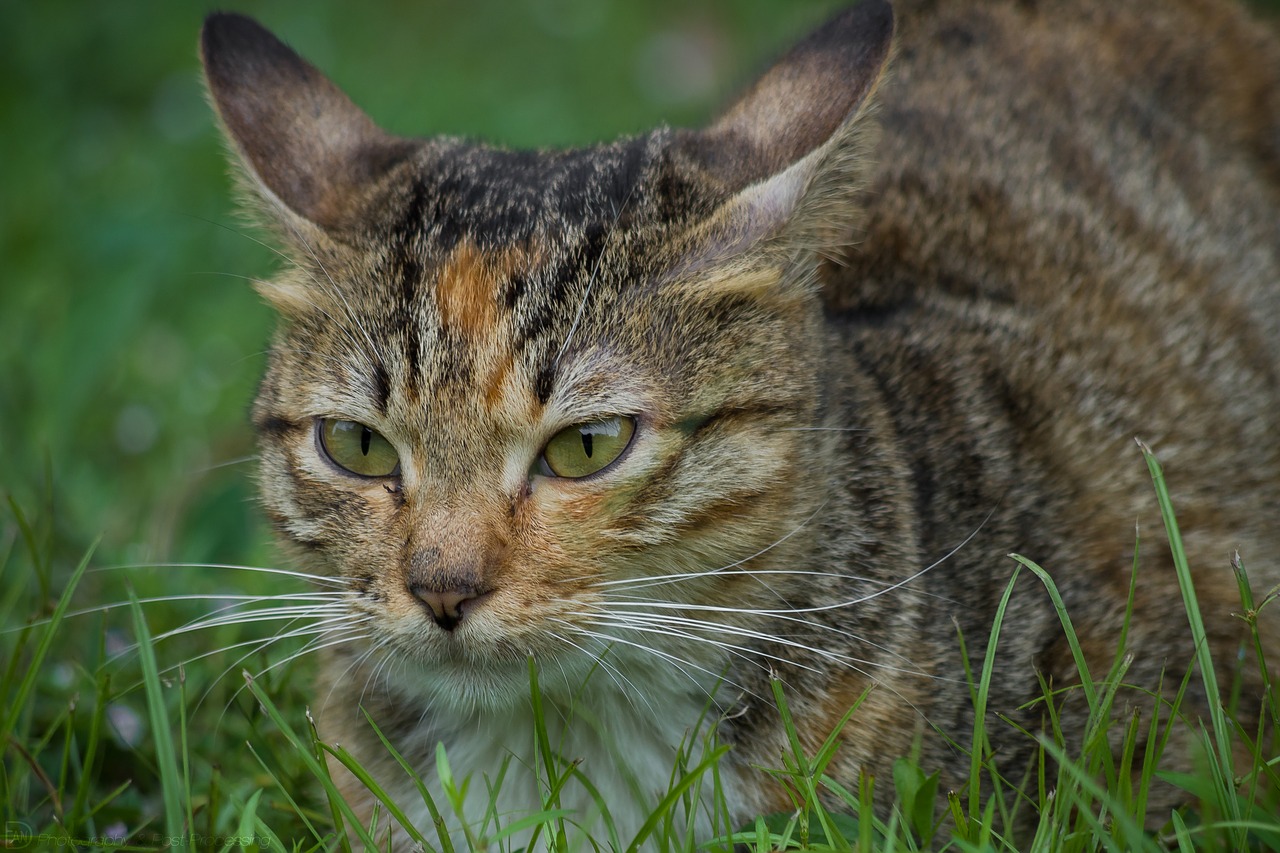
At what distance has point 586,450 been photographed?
254 centimetres

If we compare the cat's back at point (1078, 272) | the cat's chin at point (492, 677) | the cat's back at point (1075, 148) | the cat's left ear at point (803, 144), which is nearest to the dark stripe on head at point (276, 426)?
the cat's chin at point (492, 677)

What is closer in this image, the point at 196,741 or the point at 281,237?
the point at 281,237

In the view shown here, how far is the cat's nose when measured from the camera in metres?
2.36

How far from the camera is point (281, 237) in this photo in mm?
2959

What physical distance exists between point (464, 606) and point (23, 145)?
5039mm

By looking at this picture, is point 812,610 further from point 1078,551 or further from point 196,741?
point 196,741

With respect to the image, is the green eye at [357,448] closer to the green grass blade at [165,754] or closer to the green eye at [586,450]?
the green eye at [586,450]

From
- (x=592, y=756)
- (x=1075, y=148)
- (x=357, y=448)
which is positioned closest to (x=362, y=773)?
(x=592, y=756)

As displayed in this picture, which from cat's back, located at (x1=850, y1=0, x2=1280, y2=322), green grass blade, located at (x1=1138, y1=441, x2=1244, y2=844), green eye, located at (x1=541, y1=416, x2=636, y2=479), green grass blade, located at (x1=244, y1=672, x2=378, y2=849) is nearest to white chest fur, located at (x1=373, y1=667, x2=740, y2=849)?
green grass blade, located at (x1=244, y1=672, x2=378, y2=849)

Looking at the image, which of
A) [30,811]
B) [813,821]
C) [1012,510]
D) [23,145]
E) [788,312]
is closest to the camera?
[813,821]

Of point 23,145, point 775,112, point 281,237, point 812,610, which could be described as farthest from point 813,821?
point 23,145

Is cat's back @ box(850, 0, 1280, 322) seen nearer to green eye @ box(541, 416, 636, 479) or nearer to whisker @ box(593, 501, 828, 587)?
whisker @ box(593, 501, 828, 587)

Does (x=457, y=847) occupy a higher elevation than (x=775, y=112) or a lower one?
lower

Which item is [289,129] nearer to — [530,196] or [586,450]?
[530,196]
